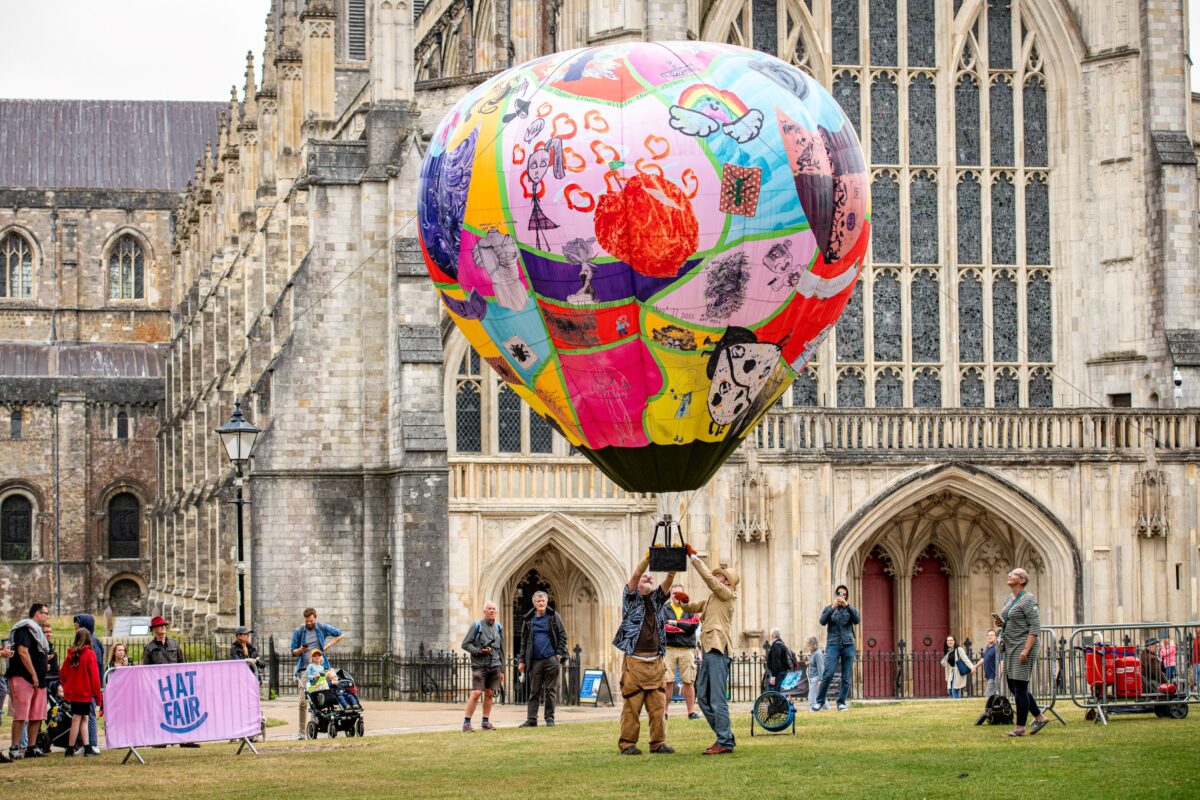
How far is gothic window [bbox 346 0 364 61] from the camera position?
54000mm

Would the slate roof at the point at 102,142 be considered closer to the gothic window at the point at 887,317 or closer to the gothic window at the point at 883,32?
the gothic window at the point at 883,32

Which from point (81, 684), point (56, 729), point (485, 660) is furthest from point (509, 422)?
point (81, 684)

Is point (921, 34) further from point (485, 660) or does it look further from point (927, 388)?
point (485, 660)

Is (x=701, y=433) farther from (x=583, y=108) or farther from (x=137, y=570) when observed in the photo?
(x=137, y=570)

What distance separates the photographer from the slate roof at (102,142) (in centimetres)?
8350

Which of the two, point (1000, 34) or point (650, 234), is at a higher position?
point (1000, 34)

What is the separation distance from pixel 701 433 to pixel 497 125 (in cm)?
396

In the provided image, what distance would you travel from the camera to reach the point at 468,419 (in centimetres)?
3625

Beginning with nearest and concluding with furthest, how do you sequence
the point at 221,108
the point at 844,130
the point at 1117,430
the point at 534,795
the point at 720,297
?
the point at 534,795
the point at 720,297
the point at 844,130
the point at 1117,430
the point at 221,108

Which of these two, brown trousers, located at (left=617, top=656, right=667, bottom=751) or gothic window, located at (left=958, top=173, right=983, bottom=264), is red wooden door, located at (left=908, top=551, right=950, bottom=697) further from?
brown trousers, located at (left=617, top=656, right=667, bottom=751)

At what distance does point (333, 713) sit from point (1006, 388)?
18453 millimetres

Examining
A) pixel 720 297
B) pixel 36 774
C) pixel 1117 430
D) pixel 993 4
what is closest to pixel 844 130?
pixel 720 297

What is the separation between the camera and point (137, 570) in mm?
76938

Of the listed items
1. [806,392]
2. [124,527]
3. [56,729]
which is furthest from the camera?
[124,527]
